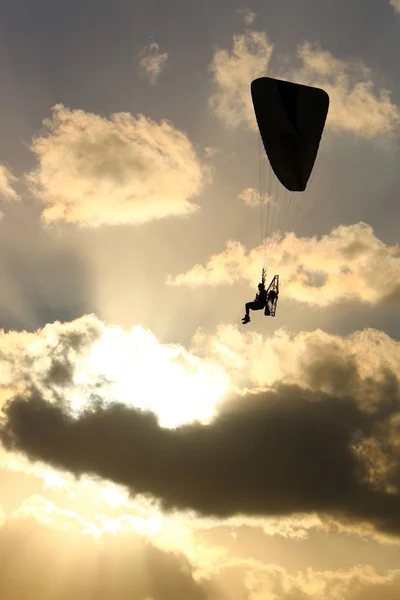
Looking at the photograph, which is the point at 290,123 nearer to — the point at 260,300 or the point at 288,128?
the point at 288,128

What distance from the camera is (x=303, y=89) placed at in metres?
56.6

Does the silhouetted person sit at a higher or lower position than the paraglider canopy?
lower

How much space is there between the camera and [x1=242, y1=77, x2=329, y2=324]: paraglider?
56.7 metres

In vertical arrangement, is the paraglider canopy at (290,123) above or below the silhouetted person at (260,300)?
above

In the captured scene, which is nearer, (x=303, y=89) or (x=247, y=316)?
(x=303, y=89)

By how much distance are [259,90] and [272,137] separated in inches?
155

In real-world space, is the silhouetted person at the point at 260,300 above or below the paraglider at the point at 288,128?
below

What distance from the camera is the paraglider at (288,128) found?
56688 mm

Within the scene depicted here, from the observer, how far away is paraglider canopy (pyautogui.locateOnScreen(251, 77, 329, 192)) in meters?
56.7

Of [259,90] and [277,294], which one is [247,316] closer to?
[277,294]

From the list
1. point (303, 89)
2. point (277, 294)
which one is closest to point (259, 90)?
point (303, 89)

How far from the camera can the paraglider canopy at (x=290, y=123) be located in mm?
56656

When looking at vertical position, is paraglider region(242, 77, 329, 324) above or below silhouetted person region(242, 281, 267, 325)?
above

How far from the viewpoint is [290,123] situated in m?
57.6
